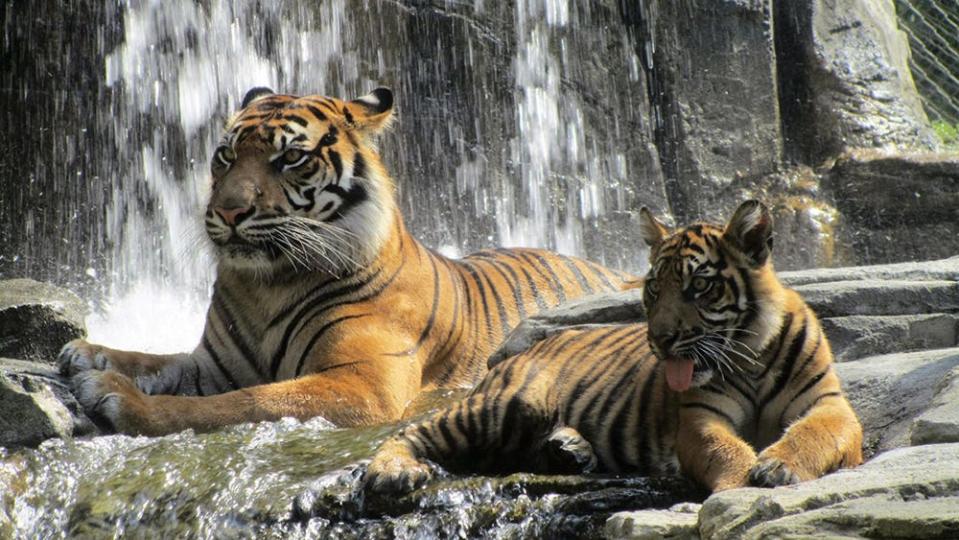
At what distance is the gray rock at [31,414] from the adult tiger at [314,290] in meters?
0.34

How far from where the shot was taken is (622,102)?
10039 mm

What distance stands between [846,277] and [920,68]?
742 cm

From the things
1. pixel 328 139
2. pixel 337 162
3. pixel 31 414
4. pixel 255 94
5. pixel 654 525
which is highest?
pixel 255 94

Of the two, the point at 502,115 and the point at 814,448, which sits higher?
the point at 502,115

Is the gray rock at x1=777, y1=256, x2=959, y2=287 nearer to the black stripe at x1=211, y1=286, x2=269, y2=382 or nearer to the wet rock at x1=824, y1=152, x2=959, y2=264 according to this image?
the black stripe at x1=211, y1=286, x2=269, y2=382

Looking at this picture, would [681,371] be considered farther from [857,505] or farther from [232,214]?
[232,214]

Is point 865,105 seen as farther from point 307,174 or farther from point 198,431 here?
point 198,431

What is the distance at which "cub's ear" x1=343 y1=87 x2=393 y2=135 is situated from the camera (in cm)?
602

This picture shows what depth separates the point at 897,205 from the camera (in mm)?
9695

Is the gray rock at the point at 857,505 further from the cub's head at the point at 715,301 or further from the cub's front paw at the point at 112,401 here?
the cub's front paw at the point at 112,401

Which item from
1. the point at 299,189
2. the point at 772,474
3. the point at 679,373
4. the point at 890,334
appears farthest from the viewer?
the point at 299,189

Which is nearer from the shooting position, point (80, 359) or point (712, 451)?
point (712, 451)

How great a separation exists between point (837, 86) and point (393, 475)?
7.13 meters

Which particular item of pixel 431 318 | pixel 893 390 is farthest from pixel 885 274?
pixel 431 318
